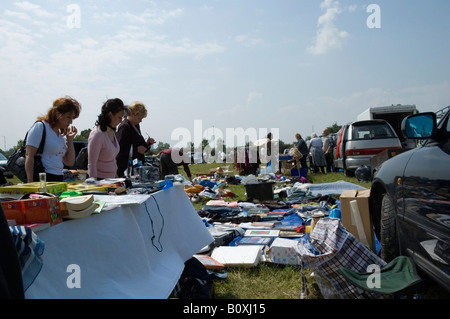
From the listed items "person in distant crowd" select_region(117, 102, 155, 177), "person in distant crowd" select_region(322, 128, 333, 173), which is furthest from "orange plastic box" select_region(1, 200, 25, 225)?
"person in distant crowd" select_region(322, 128, 333, 173)

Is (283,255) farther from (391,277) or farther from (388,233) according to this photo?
(391,277)

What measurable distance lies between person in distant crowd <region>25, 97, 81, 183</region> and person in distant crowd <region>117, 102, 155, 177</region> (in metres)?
1.21

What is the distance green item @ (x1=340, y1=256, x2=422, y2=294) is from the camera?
243cm

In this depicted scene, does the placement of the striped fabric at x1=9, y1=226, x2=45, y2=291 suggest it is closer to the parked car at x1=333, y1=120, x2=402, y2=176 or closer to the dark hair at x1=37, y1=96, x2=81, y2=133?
the dark hair at x1=37, y1=96, x2=81, y2=133

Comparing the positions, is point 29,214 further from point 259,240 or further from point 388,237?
point 259,240

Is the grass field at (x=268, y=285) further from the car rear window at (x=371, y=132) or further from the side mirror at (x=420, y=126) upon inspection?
the car rear window at (x=371, y=132)

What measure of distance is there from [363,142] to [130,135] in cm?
818

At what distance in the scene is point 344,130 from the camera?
12.1 metres

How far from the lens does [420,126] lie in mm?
2689

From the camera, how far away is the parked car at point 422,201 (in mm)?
2184

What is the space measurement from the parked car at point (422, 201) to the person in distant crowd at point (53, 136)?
10.2ft

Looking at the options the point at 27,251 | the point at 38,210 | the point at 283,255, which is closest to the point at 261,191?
the point at 283,255

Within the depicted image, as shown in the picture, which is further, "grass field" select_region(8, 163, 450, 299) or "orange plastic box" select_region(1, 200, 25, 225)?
"grass field" select_region(8, 163, 450, 299)
